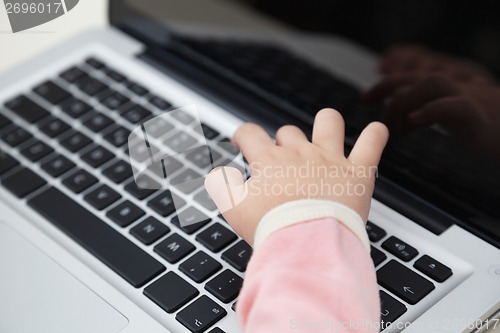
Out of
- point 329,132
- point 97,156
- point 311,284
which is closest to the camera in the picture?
point 311,284

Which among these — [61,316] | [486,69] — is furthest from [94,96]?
[486,69]

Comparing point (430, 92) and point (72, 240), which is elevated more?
point (430, 92)

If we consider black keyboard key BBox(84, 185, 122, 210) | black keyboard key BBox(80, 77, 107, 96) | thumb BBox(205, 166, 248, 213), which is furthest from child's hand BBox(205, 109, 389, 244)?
black keyboard key BBox(80, 77, 107, 96)

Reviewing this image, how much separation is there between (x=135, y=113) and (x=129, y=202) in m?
0.11

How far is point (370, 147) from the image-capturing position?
0.49 metres

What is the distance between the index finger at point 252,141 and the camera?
0.51 meters

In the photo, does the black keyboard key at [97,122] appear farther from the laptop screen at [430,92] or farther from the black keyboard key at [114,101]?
the laptop screen at [430,92]

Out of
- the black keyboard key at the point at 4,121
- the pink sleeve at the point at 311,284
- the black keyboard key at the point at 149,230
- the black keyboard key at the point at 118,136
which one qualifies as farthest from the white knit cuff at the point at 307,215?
the black keyboard key at the point at 4,121

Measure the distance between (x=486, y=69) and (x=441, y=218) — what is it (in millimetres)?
115

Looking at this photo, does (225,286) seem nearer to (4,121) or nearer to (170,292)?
(170,292)

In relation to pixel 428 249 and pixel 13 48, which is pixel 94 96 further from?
pixel 428 249

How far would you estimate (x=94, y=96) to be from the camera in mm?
664

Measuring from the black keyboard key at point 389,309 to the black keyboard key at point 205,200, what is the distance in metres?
0.14

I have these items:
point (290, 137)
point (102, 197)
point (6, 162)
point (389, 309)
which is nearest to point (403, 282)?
point (389, 309)
